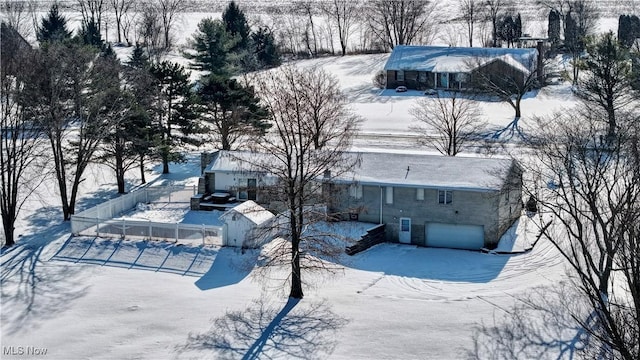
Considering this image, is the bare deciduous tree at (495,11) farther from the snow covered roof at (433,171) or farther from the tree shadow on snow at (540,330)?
the tree shadow on snow at (540,330)

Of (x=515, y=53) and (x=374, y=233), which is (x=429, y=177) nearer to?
(x=374, y=233)

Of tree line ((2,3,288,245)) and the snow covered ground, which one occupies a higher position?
tree line ((2,3,288,245))

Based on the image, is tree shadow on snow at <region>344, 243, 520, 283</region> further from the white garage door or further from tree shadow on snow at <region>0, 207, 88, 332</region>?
tree shadow on snow at <region>0, 207, 88, 332</region>

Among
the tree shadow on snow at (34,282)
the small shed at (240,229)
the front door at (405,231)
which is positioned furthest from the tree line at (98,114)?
the front door at (405,231)

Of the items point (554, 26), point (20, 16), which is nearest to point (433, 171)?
point (554, 26)

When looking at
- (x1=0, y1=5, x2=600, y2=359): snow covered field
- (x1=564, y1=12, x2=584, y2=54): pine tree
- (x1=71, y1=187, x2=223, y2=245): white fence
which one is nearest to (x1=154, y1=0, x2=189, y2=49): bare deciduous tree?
(x1=564, y1=12, x2=584, y2=54): pine tree

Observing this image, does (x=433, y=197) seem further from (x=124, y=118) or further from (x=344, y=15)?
(x=344, y=15)
